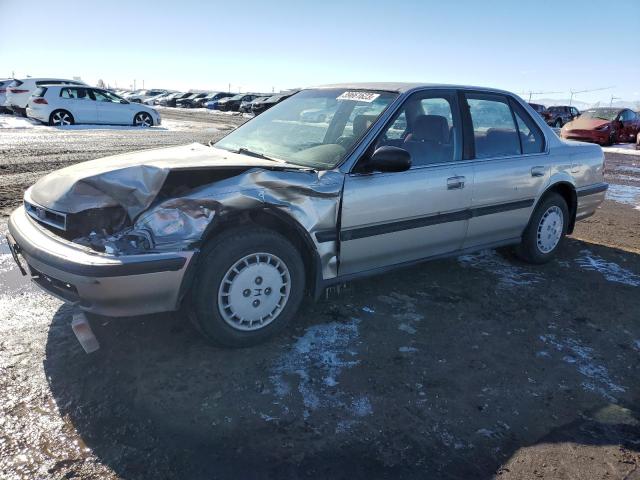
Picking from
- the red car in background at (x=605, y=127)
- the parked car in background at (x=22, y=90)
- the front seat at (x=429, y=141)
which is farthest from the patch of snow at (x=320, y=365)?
the parked car in background at (x=22, y=90)

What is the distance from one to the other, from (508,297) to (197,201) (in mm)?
2659

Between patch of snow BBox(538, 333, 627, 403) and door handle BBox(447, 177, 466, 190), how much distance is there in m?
1.23

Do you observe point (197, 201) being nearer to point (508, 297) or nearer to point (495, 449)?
point (495, 449)

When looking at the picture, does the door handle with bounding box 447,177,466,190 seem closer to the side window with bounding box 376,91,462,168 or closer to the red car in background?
the side window with bounding box 376,91,462,168

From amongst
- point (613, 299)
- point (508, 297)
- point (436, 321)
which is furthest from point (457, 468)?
point (613, 299)

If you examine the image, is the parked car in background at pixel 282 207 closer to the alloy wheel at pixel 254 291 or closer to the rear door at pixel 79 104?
the alloy wheel at pixel 254 291

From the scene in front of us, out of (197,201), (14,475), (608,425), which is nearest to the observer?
(14,475)

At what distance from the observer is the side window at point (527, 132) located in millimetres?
4578

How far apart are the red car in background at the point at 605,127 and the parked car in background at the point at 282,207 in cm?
1583

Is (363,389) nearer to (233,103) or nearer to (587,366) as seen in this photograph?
(587,366)

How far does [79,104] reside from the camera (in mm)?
16859

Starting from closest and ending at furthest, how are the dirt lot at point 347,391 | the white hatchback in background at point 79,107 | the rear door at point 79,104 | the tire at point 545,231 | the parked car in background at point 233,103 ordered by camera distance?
the dirt lot at point 347,391
the tire at point 545,231
the white hatchback in background at point 79,107
the rear door at point 79,104
the parked car in background at point 233,103

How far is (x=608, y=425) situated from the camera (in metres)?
2.59

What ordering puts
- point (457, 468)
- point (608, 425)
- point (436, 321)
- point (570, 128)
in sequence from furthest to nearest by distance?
point (570, 128) < point (436, 321) < point (608, 425) < point (457, 468)
